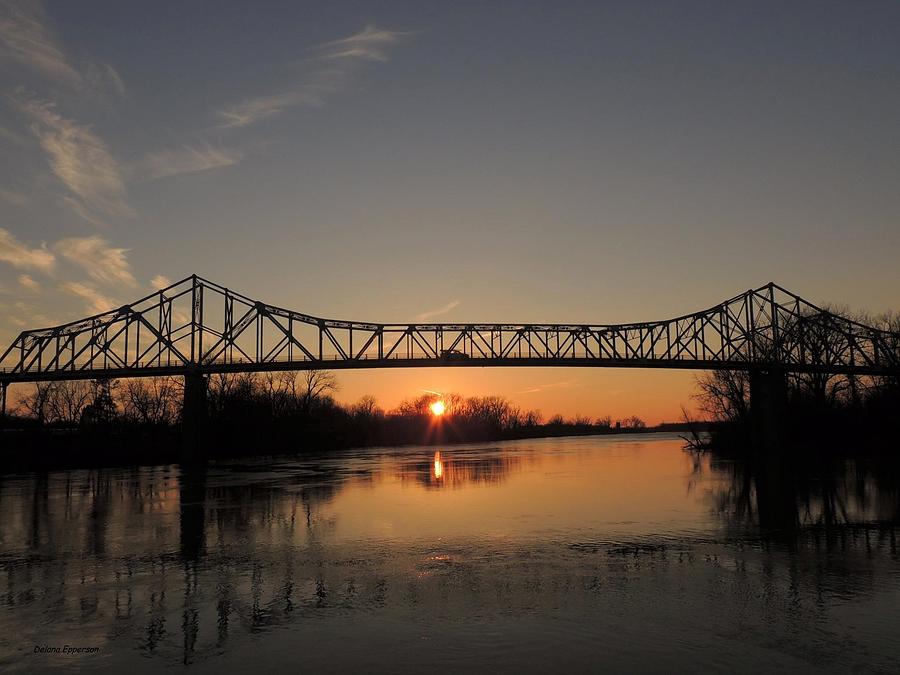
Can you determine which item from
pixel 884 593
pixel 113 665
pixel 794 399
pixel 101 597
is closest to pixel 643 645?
pixel 884 593

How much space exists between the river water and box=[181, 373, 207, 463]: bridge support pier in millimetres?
45582

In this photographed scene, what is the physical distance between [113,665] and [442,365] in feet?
284

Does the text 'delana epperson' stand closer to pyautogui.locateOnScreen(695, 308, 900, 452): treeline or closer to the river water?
the river water

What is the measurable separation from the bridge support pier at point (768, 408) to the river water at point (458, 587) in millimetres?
45403

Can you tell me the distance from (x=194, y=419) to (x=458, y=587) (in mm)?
66705

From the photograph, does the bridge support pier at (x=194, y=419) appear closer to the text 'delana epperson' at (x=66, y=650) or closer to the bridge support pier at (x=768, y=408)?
the bridge support pier at (x=768, y=408)

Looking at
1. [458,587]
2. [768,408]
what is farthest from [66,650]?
[768,408]

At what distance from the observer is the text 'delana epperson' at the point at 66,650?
33.1ft

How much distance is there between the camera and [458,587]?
13.6 meters

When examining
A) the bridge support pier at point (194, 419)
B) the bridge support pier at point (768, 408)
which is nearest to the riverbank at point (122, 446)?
the bridge support pier at point (194, 419)

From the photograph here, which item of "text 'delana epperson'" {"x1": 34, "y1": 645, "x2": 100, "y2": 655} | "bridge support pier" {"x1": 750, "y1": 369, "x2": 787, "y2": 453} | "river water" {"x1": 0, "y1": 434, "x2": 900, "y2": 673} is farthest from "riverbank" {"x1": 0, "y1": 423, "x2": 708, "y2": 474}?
"text 'delana epperson'" {"x1": 34, "y1": 645, "x2": 100, "y2": 655}

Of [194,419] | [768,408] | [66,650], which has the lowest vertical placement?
[66,650]

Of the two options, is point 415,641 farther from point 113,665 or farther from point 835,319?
point 835,319

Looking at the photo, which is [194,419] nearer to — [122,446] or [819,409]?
[122,446]
